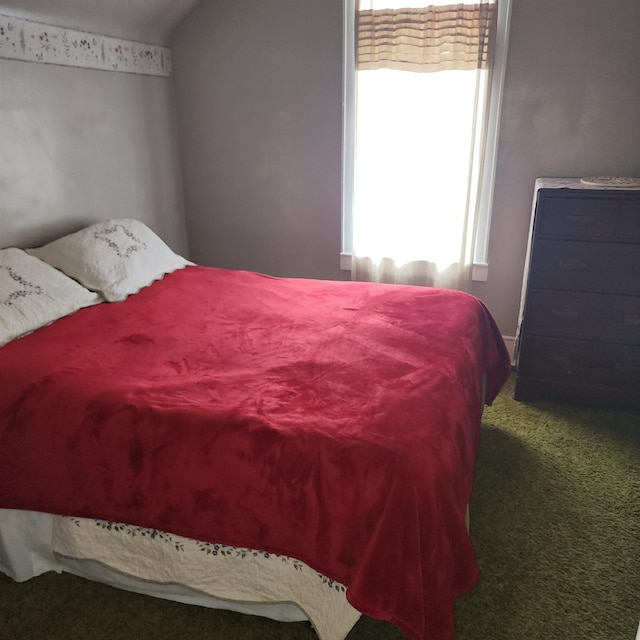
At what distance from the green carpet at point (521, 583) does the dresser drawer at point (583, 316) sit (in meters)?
0.53

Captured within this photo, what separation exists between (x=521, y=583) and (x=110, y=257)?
2.04 m

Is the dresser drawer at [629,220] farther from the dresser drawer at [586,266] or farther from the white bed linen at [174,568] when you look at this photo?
the white bed linen at [174,568]

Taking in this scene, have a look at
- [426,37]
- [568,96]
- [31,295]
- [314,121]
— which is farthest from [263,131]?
[31,295]

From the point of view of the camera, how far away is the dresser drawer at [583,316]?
106 inches

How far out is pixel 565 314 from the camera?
278 cm

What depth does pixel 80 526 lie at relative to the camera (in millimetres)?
1741

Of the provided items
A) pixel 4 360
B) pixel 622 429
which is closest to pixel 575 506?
pixel 622 429

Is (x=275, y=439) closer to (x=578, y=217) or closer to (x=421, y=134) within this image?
(x=578, y=217)

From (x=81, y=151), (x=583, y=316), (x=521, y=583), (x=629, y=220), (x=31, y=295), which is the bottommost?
(x=521, y=583)

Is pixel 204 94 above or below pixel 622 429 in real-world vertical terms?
above

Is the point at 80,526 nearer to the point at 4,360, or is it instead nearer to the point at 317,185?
the point at 4,360

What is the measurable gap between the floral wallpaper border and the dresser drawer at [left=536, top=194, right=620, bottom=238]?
2.22 m

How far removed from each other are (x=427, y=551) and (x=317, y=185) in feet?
8.20

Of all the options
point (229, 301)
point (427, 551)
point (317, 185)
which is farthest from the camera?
point (317, 185)
